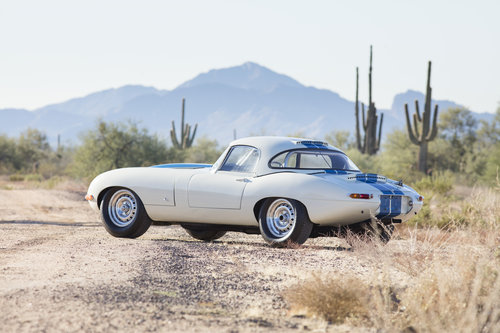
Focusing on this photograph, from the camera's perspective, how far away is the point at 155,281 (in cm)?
733

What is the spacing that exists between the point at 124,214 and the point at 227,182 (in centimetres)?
195

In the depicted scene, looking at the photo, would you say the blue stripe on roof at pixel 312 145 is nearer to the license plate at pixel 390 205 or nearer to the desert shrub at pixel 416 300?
the license plate at pixel 390 205

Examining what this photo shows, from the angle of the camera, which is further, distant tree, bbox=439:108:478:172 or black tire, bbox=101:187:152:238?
distant tree, bbox=439:108:478:172

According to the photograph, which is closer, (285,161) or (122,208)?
(285,161)

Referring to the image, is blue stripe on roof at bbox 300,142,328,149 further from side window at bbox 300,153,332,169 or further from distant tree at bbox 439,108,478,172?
distant tree at bbox 439,108,478,172

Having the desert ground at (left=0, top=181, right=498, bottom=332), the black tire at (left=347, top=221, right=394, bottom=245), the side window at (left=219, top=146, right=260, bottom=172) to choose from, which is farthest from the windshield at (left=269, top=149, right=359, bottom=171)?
the desert ground at (left=0, top=181, right=498, bottom=332)

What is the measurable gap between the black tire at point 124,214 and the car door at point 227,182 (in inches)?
37.3

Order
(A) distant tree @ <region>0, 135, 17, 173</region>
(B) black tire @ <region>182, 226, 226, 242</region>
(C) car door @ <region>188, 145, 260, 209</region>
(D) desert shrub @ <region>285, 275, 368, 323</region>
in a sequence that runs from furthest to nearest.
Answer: (A) distant tree @ <region>0, 135, 17, 173</region>
(B) black tire @ <region>182, 226, 226, 242</region>
(C) car door @ <region>188, 145, 260, 209</region>
(D) desert shrub @ <region>285, 275, 368, 323</region>

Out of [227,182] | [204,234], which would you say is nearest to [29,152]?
[204,234]

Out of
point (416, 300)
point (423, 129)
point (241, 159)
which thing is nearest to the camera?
point (416, 300)

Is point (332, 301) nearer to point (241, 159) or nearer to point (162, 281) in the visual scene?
point (162, 281)

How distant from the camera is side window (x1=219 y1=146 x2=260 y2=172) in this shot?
33.6 feet

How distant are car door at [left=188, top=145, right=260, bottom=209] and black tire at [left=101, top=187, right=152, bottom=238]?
0.95 meters

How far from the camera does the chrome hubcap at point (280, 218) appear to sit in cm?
966
